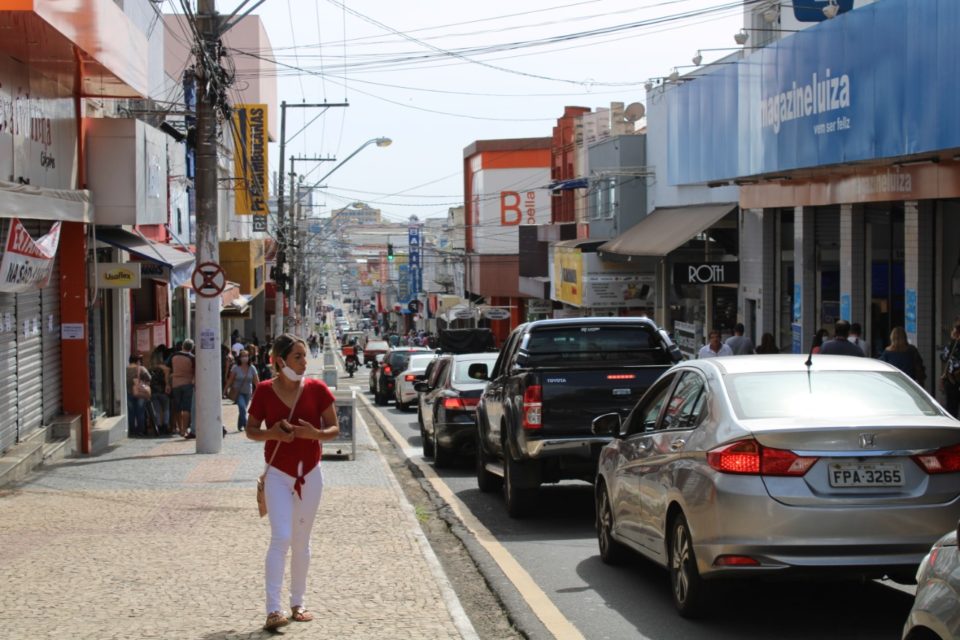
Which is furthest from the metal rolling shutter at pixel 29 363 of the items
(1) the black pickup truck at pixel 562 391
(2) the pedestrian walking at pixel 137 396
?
(1) the black pickup truck at pixel 562 391

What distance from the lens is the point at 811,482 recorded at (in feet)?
23.7

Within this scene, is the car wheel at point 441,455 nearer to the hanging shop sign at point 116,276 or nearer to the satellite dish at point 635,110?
the hanging shop sign at point 116,276

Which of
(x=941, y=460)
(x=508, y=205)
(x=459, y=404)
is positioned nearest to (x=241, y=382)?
(x=459, y=404)

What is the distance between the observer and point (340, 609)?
27.1 feet

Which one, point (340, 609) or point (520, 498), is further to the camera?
point (520, 498)

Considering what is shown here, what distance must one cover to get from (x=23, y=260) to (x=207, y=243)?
4.25 m

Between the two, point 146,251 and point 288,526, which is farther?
point 146,251

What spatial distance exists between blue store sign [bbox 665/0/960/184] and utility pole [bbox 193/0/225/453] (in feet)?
28.7

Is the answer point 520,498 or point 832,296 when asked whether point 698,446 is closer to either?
Answer: point 520,498

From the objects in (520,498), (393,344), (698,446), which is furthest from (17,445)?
(393,344)

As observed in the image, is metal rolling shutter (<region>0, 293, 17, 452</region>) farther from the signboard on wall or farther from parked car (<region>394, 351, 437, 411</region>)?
the signboard on wall

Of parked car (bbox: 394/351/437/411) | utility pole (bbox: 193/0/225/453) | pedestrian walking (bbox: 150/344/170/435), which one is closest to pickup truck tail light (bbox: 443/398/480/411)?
utility pole (bbox: 193/0/225/453)

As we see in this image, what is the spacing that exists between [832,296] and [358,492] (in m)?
13.0

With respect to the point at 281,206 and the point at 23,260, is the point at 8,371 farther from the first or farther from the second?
the point at 281,206
